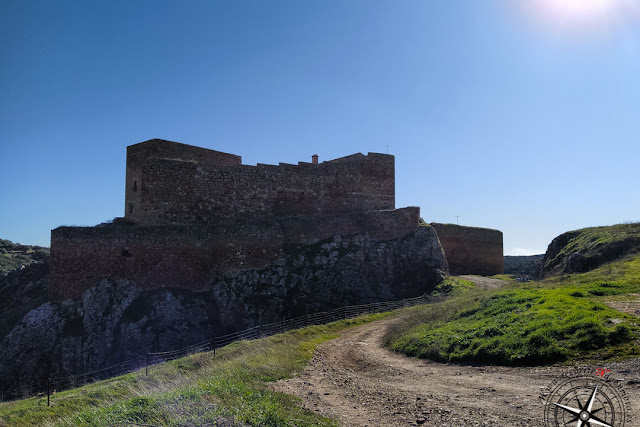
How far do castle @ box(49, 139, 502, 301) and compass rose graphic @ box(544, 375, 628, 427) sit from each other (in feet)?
62.1

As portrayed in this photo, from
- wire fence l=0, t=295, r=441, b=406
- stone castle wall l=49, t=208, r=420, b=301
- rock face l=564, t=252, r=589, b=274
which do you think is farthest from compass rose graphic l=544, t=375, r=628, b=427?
stone castle wall l=49, t=208, r=420, b=301

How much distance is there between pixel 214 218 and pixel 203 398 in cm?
2081

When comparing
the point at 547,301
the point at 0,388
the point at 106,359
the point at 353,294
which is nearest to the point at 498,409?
the point at 547,301

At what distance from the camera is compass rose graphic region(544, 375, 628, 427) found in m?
5.96

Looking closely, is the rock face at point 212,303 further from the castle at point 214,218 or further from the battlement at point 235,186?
the battlement at point 235,186

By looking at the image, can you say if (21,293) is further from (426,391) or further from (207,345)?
(426,391)

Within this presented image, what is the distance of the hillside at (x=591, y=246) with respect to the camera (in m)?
22.4

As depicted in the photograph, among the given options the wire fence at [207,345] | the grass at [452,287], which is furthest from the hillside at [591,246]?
the wire fence at [207,345]

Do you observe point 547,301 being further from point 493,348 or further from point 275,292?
point 275,292

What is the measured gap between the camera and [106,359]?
2175 centimetres

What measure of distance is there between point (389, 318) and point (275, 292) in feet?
23.7

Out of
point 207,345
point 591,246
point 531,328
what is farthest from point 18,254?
point 591,246

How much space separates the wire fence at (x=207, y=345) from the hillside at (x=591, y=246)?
8190mm

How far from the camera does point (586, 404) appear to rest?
6.31 meters
